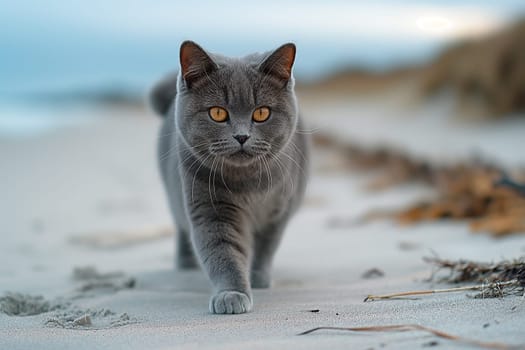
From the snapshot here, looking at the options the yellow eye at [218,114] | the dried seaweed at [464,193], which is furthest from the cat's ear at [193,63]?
the dried seaweed at [464,193]

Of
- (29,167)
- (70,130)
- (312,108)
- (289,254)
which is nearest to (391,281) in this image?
(289,254)

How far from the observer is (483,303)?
181 centimetres

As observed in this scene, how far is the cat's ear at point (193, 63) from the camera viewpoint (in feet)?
7.97

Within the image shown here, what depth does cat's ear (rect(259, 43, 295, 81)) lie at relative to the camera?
8.17 ft

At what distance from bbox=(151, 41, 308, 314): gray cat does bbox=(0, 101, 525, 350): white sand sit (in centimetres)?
19

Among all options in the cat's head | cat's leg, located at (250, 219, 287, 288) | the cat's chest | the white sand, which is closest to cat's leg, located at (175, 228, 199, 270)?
the white sand

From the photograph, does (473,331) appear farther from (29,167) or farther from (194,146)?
(29,167)

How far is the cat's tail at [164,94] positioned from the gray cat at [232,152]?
0.63 m

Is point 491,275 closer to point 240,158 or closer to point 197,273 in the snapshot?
point 240,158

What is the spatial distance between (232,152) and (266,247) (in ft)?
2.05

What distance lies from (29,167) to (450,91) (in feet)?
18.6

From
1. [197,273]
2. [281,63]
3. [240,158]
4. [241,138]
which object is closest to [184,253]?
[197,273]

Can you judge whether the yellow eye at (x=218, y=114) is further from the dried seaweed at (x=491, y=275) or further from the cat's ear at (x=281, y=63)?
the dried seaweed at (x=491, y=275)

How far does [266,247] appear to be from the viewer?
9.39ft
